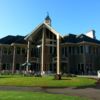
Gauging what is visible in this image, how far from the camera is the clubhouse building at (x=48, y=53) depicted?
1829 inches

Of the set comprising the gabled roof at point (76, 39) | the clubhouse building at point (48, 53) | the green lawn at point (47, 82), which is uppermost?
the gabled roof at point (76, 39)

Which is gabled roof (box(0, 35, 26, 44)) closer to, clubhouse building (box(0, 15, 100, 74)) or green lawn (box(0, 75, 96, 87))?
clubhouse building (box(0, 15, 100, 74))

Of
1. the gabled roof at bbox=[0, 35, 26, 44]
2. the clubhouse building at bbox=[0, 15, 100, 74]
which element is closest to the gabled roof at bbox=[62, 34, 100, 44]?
the clubhouse building at bbox=[0, 15, 100, 74]

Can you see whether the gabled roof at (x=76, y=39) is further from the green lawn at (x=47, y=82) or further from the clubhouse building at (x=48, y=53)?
the green lawn at (x=47, y=82)

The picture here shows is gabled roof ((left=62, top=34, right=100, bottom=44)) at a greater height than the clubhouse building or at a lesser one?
greater

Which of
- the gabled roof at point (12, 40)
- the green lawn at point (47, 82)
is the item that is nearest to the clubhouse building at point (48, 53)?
the gabled roof at point (12, 40)

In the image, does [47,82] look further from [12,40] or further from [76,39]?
[12,40]

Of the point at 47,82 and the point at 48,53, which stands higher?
the point at 48,53

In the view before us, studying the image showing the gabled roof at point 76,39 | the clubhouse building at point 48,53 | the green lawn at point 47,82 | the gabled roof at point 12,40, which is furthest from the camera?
the gabled roof at point 12,40

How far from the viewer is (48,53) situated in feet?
161

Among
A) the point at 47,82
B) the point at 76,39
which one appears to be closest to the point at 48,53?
the point at 76,39

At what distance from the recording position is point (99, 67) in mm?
48594

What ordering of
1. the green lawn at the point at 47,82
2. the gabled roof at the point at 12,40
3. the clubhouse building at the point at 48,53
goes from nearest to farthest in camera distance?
the green lawn at the point at 47,82 → the clubhouse building at the point at 48,53 → the gabled roof at the point at 12,40

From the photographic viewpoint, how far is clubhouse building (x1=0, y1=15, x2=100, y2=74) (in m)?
46.5
